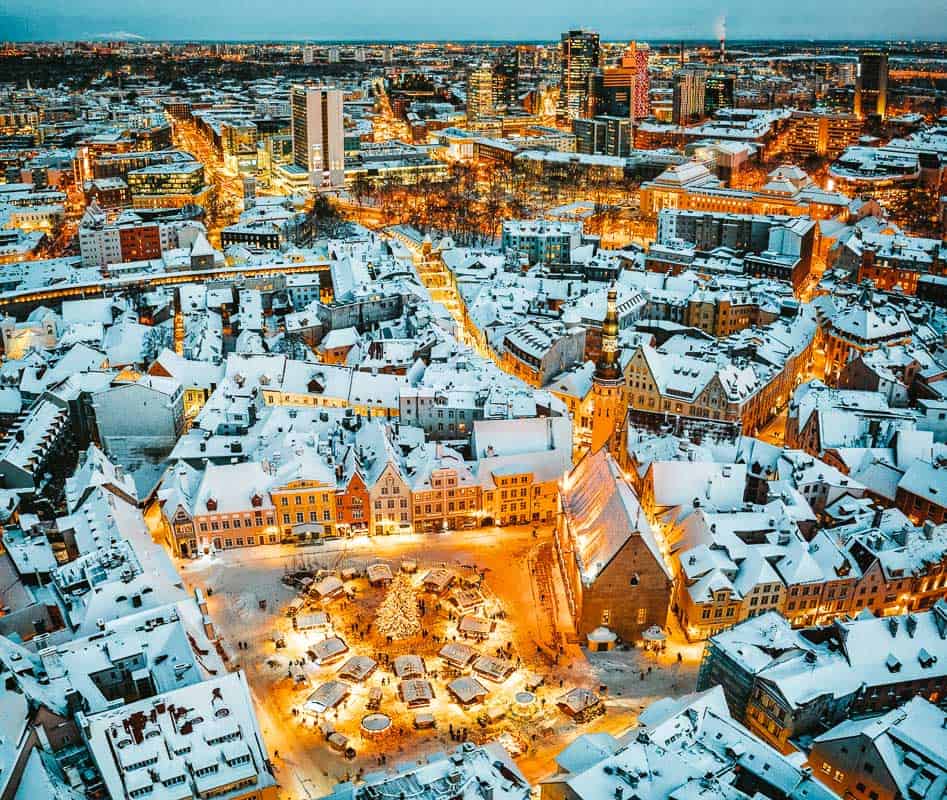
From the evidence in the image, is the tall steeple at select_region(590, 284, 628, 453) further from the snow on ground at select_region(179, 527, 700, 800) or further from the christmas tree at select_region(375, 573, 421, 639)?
the christmas tree at select_region(375, 573, 421, 639)

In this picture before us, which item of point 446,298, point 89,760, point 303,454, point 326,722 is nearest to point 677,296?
point 446,298

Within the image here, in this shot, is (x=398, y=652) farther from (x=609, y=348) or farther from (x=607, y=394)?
(x=609, y=348)

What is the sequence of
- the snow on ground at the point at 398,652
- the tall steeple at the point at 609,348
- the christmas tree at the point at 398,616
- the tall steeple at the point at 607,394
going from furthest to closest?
the tall steeple at the point at 607,394 < the tall steeple at the point at 609,348 < the christmas tree at the point at 398,616 < the snow on ground at the point at 398,652

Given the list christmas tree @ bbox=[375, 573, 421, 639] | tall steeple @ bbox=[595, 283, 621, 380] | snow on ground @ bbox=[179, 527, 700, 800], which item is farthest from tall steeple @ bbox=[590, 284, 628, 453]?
christmas tree @ bbox=[375, 573, 421, 639]

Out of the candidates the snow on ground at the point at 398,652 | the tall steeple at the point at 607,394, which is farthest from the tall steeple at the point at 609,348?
the snow on ground at the point at 398,652

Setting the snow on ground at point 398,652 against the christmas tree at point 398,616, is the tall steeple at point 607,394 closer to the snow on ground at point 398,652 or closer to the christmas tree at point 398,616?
the snow on ground at point 398,652

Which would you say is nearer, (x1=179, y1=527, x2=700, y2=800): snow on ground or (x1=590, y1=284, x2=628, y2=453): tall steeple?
(x1=179, y1=527, x2=700, y2=800): snow on ground

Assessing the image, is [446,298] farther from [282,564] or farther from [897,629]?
[897,629]

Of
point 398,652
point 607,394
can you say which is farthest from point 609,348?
point 398,652

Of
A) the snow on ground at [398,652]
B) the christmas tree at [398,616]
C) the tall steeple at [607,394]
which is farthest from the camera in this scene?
the tall steeple at [607,394]
